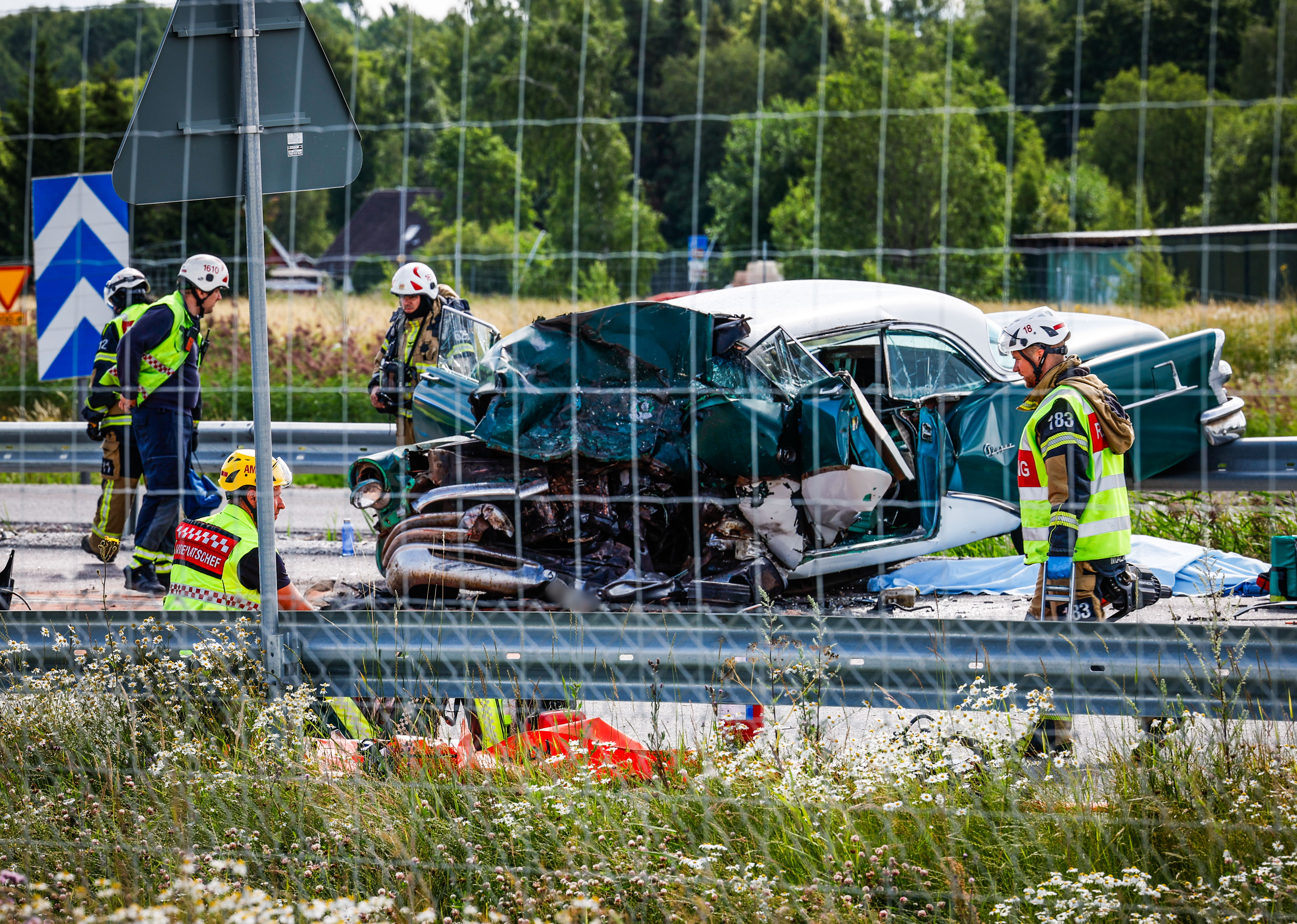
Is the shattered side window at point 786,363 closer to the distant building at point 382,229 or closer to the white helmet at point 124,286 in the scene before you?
the white helmet at point 124,286

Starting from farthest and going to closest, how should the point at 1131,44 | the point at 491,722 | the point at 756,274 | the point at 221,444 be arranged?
the point at 1131,44
the point at 756,274
the point at 221,444
the point at 491,722

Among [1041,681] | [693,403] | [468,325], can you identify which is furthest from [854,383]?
[468,325]

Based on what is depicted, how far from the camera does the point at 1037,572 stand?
19.6 feet

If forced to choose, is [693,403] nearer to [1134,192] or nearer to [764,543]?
[764,543]

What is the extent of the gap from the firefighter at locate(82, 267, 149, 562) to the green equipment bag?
18.9 feet

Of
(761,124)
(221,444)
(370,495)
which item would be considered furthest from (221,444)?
(761,124)

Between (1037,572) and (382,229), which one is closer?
(1037,572)

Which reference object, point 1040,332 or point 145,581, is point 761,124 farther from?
point 145,581

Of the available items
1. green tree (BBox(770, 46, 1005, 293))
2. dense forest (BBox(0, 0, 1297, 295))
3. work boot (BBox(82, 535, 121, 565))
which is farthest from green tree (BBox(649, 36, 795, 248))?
work boot (BBox(82, 535, 121, 565))

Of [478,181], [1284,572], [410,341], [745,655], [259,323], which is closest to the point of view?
[745,655]

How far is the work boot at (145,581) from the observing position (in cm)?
633

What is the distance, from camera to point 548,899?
2791 mm

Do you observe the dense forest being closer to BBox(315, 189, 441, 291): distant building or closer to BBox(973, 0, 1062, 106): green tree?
BBox(973, 0, 1062, 106): green tree

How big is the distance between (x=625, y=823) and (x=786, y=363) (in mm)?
2788
